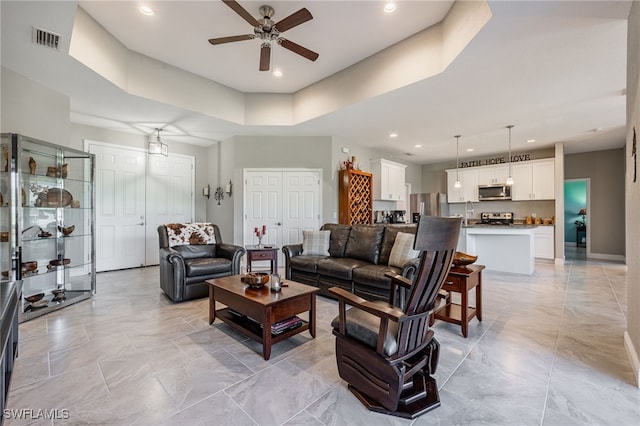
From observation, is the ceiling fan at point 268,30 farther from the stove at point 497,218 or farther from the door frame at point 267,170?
the stove at point 497,218

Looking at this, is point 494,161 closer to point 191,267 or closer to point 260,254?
point 260,254

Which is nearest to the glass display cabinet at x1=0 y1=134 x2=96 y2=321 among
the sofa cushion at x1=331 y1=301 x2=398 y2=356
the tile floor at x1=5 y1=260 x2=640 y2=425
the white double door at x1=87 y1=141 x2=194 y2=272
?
the tile floor at x1=5 y1=260 x2=640 y2=425

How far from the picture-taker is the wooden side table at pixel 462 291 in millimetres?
2523

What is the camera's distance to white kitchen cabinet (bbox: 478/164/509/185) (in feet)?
23.1

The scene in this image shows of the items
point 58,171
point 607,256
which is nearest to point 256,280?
point 58,171

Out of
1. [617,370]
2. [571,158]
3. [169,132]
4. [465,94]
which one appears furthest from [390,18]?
[571,158]

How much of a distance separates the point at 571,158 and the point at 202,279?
363 inches

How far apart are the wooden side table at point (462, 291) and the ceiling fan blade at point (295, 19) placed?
8.78 ft

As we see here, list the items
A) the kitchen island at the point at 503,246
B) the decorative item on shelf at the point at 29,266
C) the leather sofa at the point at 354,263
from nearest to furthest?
the decorative item on shelf at the point at 29,266 → the leather sofa at the point at 354,263 → the kitchen island at the point at 503,246

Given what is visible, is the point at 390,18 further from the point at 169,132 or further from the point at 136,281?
the point at 136,281

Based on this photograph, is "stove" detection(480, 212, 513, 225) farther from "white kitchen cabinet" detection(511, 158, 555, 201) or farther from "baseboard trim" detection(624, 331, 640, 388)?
"baseboard trim" detection(624, 331, 640, 388)

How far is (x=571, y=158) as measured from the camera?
721 centimetres

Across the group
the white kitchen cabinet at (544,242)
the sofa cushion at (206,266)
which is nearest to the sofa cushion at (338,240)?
the sofa cushion at (206,266)

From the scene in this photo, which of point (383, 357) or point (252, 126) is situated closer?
point (383, 357)
